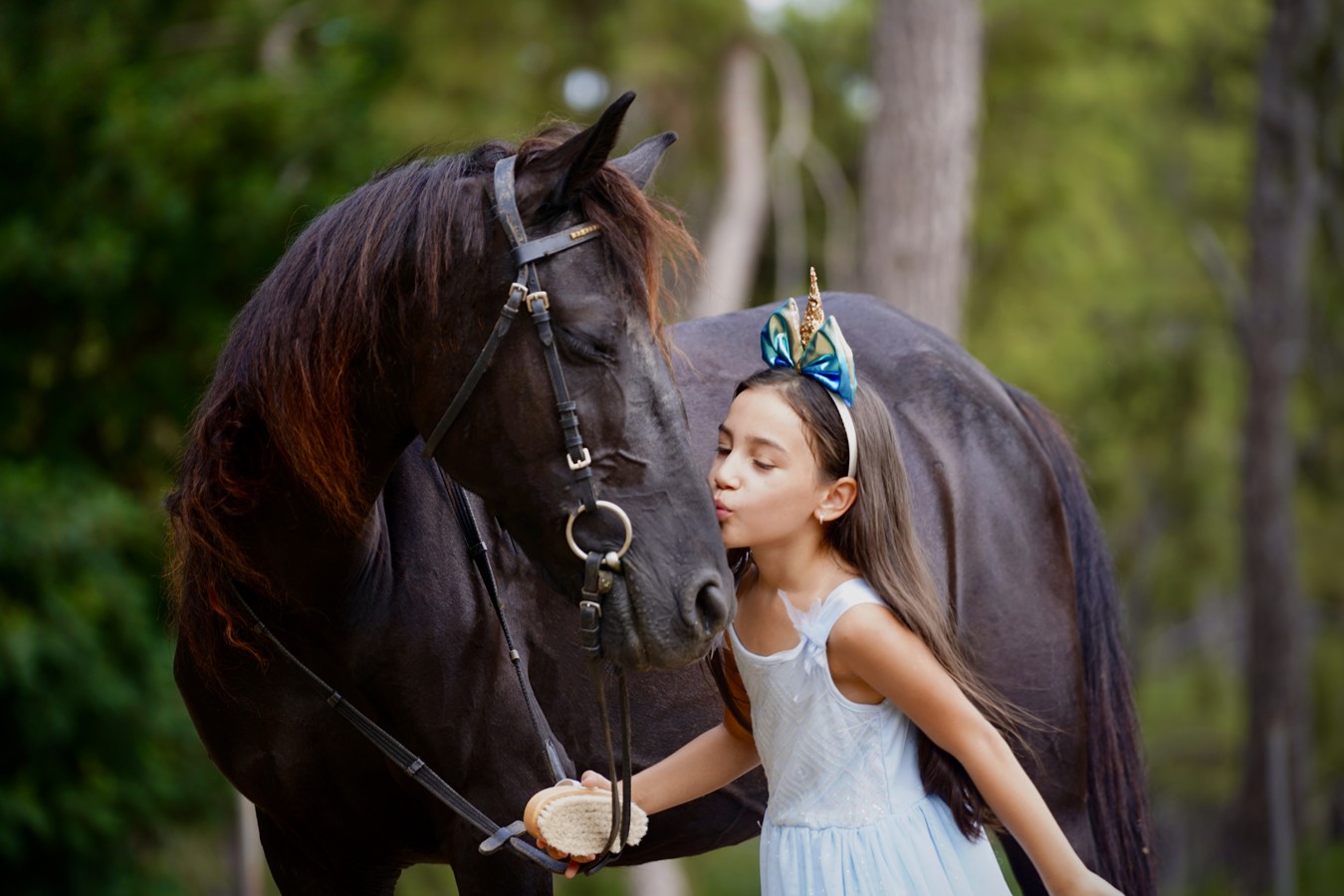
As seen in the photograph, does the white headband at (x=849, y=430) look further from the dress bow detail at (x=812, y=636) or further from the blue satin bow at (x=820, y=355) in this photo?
the dress bow detail at (x=812, y=636)

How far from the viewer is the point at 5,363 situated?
625cm

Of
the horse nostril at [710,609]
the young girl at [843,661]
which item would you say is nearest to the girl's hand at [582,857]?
the young girl at [843,661]

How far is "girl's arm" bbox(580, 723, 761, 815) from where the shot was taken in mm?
2342

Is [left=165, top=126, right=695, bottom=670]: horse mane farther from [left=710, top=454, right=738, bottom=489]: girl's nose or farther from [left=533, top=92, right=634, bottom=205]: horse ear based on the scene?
[left=710, top=454, right=738, bottom=489]: girl's nose

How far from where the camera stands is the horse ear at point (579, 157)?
2.02m

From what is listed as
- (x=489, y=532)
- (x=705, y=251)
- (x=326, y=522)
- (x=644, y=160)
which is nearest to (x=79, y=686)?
(x=489, y=532)

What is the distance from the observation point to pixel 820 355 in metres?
2.13

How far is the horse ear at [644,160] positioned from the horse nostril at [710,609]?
71 centimetres

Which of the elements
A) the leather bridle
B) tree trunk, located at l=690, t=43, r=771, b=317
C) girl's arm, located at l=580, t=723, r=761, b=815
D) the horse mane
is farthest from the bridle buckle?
tree trunk, located at l=690, t=43, r=771, b=317

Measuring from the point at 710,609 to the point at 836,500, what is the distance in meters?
0.30

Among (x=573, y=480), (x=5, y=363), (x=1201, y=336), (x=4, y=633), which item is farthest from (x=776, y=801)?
(x=1201, y=336)

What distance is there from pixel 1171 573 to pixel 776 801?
16105 mm

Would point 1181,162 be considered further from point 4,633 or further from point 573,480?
point 573,480

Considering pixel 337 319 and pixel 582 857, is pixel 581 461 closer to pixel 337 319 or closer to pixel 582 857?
pixel 337 319
